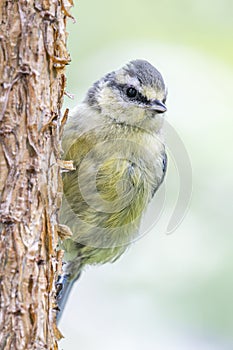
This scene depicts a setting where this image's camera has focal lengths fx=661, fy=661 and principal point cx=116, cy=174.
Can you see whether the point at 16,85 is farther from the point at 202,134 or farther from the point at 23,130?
the point at 202,134

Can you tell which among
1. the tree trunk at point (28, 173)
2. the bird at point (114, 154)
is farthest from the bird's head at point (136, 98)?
the tree trunk at point (28, 173)

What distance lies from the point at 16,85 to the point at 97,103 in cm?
127

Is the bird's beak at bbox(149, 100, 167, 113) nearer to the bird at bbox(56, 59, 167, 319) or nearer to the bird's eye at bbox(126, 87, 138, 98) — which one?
the bird at bbox(56, 59, 167, 319)

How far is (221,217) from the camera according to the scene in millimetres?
3795

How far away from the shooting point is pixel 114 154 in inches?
121

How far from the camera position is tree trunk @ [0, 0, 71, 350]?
197 cm

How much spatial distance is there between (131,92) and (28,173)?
131 cm

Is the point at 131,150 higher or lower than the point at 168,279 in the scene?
higher

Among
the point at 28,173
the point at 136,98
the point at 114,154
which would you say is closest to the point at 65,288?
the point at 114,154

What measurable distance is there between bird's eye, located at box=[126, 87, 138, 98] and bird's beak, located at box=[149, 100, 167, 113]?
0.12 m

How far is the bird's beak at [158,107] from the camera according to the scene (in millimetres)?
3094

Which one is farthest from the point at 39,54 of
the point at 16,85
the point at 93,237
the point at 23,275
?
the point at 93,237

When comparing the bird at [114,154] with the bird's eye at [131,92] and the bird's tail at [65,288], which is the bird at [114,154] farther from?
the bird's tail at [65,288]

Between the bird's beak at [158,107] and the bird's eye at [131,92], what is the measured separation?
12 centimetres
